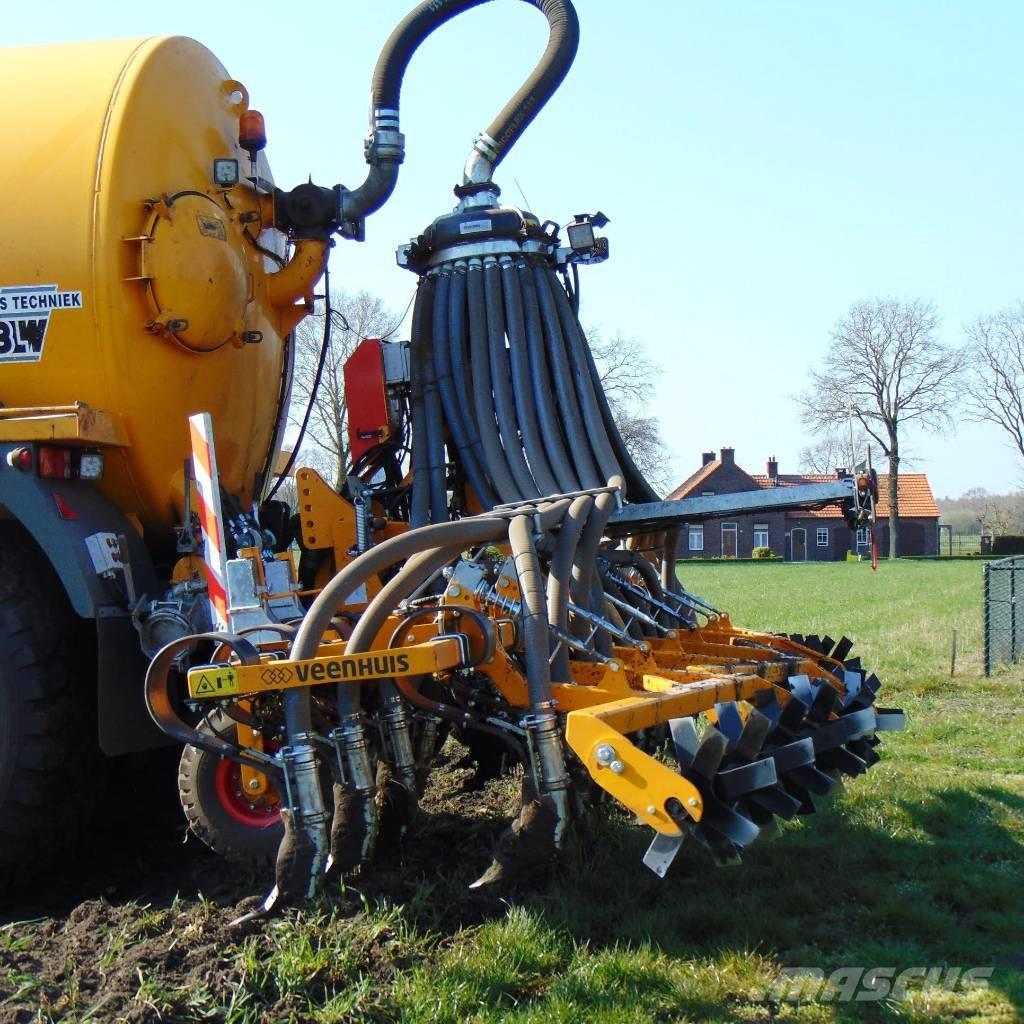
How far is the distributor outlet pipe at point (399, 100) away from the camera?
16.8 ft

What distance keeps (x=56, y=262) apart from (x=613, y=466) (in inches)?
92.4

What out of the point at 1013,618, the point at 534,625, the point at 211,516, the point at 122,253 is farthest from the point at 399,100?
the point at 1013,618

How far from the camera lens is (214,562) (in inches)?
155

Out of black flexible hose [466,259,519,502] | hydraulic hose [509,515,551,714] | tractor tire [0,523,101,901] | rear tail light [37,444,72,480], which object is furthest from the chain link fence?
rear tail light [37,444,72,480]

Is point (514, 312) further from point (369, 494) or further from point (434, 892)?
point (434, 892)

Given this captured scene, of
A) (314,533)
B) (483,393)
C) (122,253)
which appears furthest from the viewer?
(483,393)

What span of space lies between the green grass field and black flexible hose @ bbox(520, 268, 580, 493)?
146 centimetres

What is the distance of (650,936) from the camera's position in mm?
3340

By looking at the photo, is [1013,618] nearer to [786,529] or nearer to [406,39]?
[406,39]

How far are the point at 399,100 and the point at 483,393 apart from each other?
1504 mm

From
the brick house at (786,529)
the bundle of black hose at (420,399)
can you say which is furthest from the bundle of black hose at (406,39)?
A: the brick house at (786,529)

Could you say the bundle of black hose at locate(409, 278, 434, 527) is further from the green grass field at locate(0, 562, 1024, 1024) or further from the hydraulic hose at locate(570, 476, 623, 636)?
the green grass field at locate(0, 562, 1024, 1024)

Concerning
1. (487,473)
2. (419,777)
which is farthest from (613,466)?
(419,777)

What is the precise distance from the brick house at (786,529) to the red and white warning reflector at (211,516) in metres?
46.4
